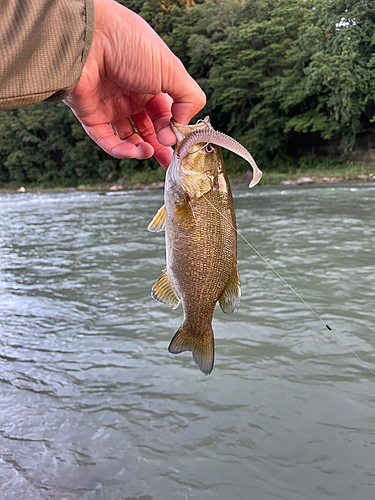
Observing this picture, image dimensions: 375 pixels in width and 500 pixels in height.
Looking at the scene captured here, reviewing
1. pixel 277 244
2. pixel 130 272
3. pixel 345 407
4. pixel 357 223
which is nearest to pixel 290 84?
pixel 357 223

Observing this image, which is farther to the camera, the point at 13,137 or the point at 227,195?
the point at 13,137

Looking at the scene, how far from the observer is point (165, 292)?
7.49ft

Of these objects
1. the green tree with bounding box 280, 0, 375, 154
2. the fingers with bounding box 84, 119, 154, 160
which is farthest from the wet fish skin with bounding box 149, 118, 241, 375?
the green tree with bounding box 280, 0, 375, 154

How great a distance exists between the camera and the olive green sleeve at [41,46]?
4.91ft

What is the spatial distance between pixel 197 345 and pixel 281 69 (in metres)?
48.7

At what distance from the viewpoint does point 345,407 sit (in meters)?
4.27

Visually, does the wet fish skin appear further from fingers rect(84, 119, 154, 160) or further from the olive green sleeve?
the olive green sleeve

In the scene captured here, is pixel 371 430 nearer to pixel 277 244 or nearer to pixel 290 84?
pixel 277 244

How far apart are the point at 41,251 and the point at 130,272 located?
453 cm

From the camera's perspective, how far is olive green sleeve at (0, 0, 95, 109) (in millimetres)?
1495

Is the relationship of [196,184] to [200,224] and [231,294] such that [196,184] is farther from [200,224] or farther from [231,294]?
[231,294]

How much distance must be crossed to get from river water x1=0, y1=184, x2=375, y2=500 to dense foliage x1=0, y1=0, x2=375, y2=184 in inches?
1381

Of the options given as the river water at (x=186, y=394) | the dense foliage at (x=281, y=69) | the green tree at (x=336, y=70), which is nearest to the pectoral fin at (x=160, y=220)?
the river water at (x=186, y=394)

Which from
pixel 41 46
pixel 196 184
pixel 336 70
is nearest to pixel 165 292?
pixel 196 184
